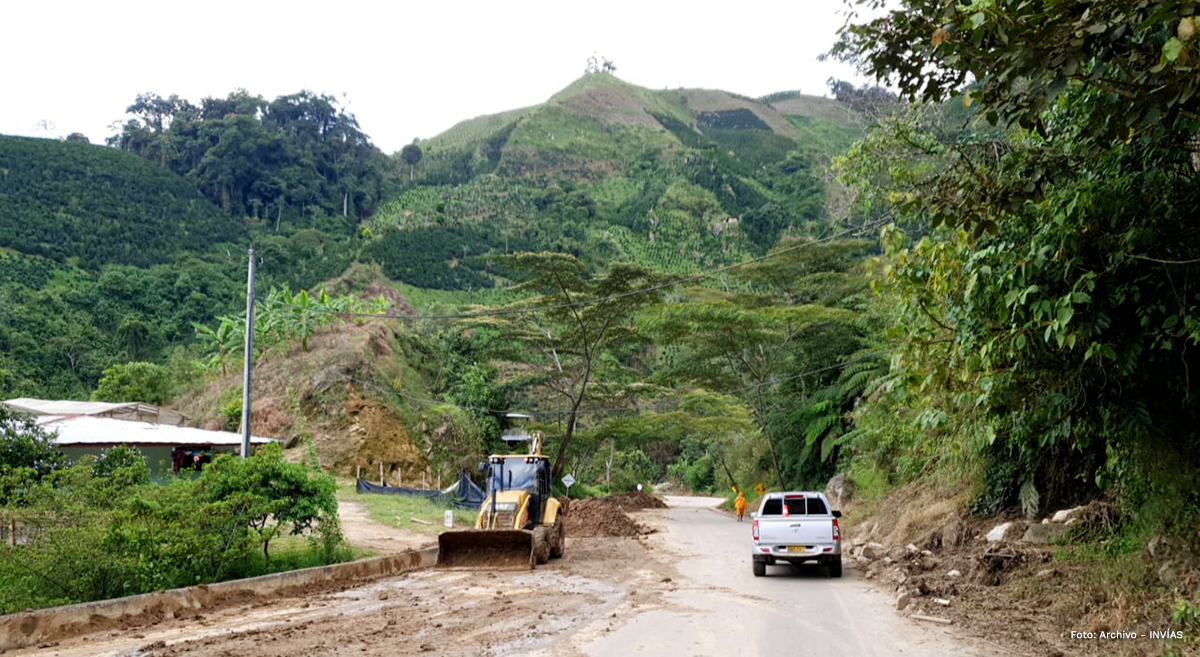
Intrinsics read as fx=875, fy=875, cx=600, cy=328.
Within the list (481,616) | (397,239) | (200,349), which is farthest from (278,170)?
(481,616)

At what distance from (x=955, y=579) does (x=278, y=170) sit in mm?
102227

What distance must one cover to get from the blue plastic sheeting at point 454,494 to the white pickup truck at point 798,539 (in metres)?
14.3

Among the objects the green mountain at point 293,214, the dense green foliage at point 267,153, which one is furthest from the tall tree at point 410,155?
the dense green foliage at point 267,153

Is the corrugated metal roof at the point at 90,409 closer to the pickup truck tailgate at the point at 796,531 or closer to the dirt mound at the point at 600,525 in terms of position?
the dirt mound at the point at 600,525

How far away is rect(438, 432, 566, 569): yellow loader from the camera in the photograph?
1717cm

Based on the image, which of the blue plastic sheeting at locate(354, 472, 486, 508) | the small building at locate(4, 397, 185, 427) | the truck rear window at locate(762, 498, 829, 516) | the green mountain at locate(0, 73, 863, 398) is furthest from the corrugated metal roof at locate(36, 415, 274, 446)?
the green mountain at locate(0, 73, 863, 398)

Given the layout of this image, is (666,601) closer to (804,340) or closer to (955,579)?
(955,579)

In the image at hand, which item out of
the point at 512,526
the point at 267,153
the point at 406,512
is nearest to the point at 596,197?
the point at 267,153

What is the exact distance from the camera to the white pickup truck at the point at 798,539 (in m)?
15.9

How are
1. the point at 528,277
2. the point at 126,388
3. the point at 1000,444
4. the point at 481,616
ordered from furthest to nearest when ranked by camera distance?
the point at 126,388, the point at 528,277, the point at 1000,444, the point at 481,616

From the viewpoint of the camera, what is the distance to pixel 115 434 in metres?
19.9

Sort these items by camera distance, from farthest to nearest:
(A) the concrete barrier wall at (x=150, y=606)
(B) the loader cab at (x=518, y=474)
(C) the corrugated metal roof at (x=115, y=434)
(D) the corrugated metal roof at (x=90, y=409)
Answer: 1. (D) the corrugated metal roof at (x=90, y=409)
2. (B) the loader cab at (x=518, y=474)
3. (C) the corrugated metal roof at (x=115, y=434)
4. (A) the concrete barrier wall at (x=150, y=606)

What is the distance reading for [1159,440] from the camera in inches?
399

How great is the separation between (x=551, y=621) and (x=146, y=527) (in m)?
5.57
